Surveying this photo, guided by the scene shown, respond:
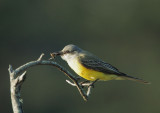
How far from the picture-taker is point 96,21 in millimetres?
13055

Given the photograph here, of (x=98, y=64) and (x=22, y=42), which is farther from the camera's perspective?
(x=22, y=42)

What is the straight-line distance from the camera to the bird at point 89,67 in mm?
4855

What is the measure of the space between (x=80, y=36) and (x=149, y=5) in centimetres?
296

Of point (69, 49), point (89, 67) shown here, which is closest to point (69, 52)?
point (69, 49)

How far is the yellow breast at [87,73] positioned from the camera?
15.8 feet

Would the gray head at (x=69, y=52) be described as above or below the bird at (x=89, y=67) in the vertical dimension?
above

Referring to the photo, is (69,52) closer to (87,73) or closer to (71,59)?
(71,59)

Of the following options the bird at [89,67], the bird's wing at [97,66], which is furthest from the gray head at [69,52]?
the bird's wing at [97,66]

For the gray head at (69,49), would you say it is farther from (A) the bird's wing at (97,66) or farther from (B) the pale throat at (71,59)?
Result: (A) the bird's wing at (97,66)

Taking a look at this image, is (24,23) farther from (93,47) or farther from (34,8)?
(93,47)

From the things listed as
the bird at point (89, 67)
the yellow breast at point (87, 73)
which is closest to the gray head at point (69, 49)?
the bird at point (89, 67)

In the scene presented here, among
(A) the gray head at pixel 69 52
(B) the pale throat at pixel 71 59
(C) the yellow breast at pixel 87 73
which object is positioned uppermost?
(A) the gray head at pixel 69 52

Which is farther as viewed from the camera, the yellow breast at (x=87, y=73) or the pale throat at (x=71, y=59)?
the pale throat at (x=71, y=59)

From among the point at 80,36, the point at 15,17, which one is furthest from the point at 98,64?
the point at 15,17
